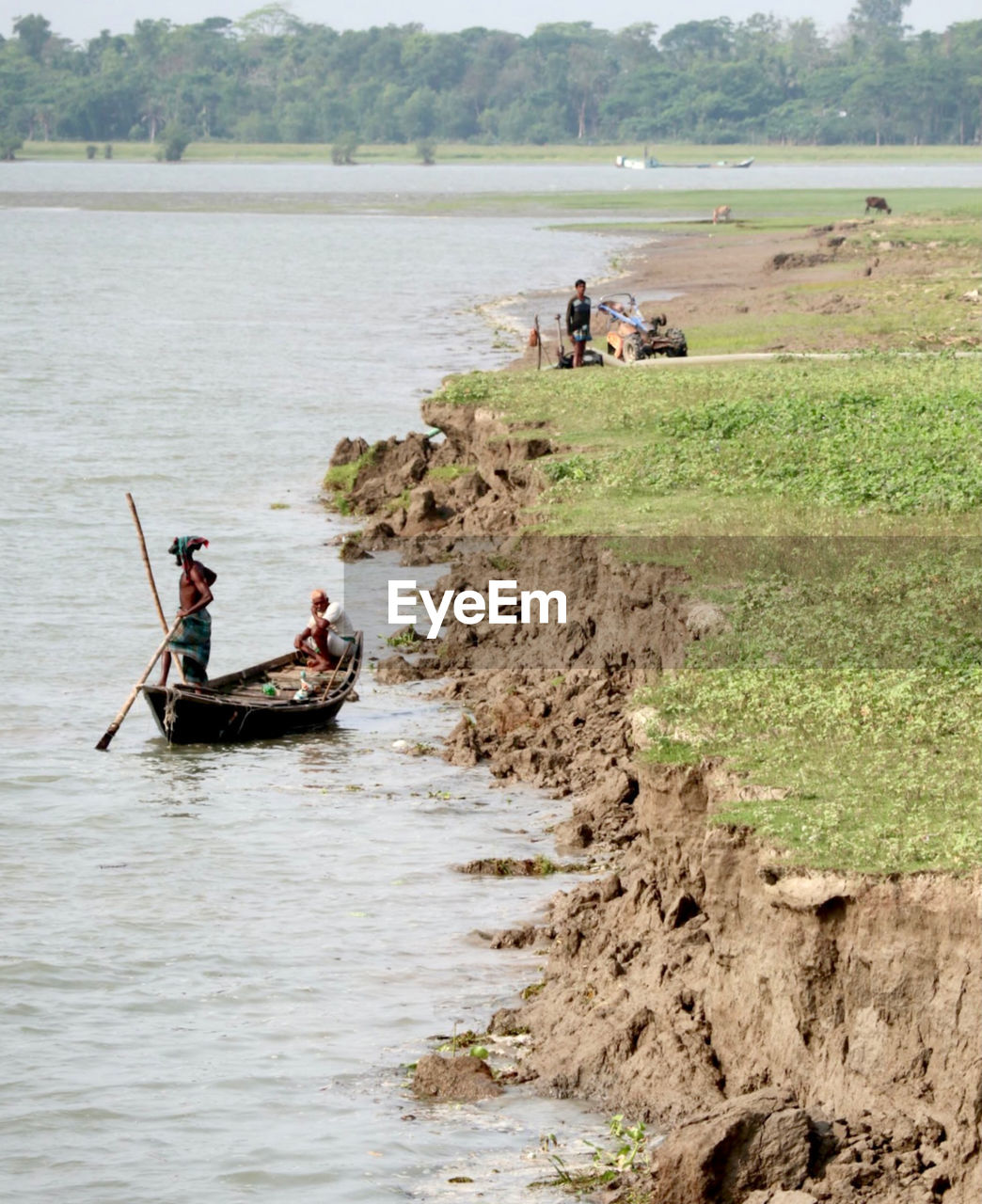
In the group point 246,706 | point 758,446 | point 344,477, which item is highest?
point 758,446

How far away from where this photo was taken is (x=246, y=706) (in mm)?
17609

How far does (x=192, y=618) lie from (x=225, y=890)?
14.7 ft

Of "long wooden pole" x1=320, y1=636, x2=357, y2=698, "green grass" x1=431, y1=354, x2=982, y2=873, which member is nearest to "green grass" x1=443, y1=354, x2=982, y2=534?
"green grass" x1=431, y1=354, x2=982, y2=873

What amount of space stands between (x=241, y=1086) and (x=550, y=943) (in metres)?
2.40

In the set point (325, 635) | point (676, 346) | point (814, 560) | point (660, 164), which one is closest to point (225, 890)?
point (325, 635)

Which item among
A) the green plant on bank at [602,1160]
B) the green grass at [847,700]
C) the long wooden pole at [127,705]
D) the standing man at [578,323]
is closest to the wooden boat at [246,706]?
the long wooden pole at [127,705]

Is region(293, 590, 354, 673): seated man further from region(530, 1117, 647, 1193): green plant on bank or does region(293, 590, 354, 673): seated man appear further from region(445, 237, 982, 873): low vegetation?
region(530, 1117, 647, 1193): green plant on bank

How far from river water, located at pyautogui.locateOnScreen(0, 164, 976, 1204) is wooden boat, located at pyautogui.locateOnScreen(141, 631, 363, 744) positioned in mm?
191

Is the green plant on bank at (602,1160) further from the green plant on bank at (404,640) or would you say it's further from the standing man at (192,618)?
the green plant on bank at (404,640)

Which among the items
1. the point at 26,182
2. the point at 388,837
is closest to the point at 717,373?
the point at 388,837

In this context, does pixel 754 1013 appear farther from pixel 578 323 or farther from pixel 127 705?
pixel 578 323

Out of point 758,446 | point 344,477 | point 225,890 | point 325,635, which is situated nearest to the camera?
point 225,890

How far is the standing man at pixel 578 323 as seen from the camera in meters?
30.2

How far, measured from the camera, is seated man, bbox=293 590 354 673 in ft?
61.3
